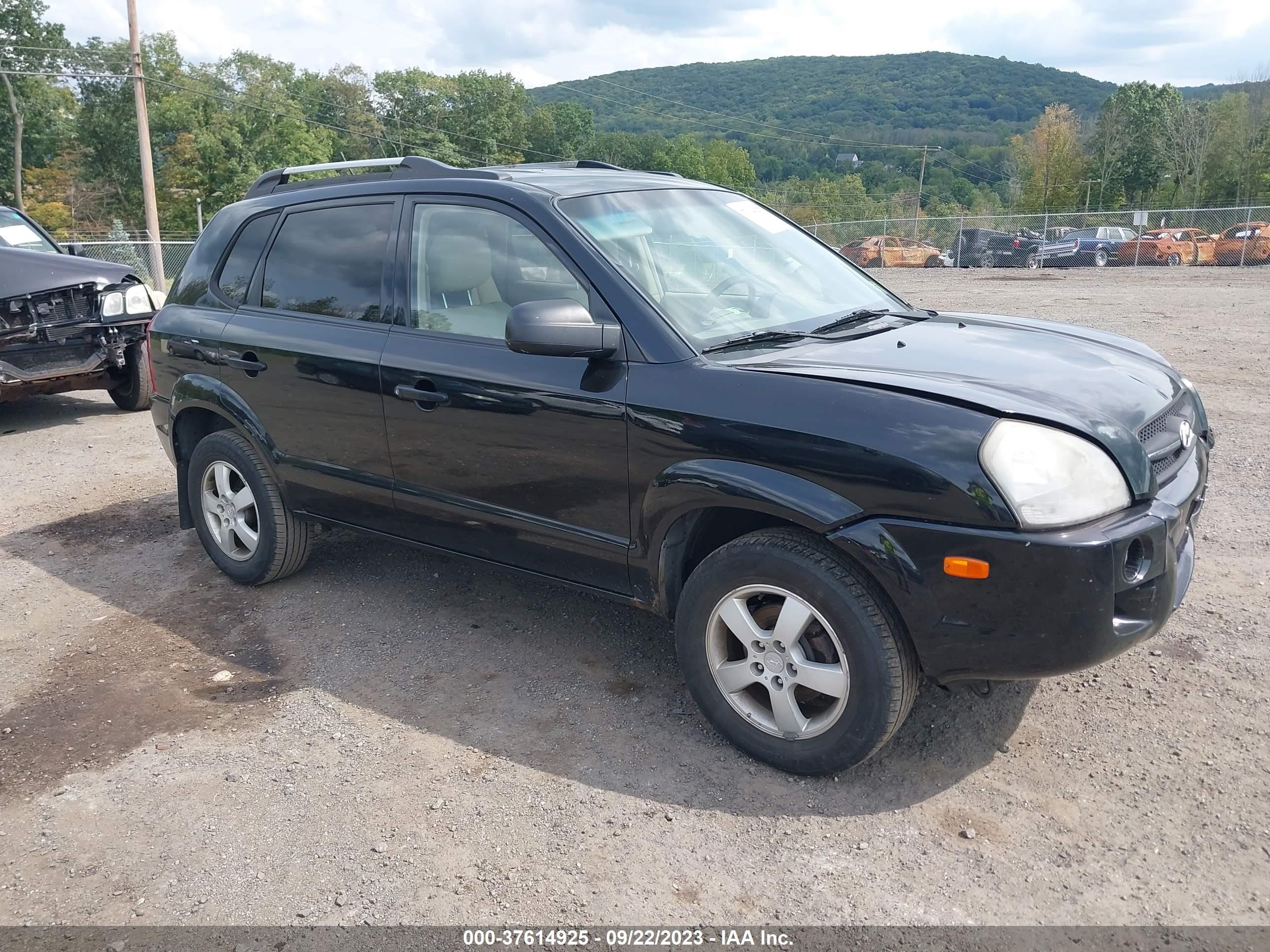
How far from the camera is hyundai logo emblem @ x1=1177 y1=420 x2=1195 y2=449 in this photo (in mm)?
3283

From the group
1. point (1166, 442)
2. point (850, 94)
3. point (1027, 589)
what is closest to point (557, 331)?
point (1027, 589)

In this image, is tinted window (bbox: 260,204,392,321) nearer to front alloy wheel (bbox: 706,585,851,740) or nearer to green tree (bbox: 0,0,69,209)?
front alloy wheel (bbox: 706,585,851,740)

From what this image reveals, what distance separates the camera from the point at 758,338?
355 centimetres

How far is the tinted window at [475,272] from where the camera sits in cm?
369

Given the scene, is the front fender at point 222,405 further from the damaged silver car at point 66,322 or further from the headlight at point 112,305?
the headlight at point 112,305

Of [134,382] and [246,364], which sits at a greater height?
[246,364]

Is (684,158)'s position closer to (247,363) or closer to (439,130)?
(439,130)

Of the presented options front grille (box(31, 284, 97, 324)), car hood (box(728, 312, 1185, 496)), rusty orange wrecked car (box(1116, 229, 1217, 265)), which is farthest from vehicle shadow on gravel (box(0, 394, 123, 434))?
rusty orange wrecked car (box(1116, 229, 1217, 265))

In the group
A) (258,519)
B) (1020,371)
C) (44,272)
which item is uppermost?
(44,272)

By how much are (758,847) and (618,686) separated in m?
1.09

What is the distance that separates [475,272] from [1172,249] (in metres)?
29.3

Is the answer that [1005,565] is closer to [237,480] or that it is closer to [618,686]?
[618,686]

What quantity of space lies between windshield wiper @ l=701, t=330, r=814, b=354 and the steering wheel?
14 cm

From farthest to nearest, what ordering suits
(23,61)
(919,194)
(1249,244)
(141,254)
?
(919,194) → (23,61) → (141,254) → (1249,244)
